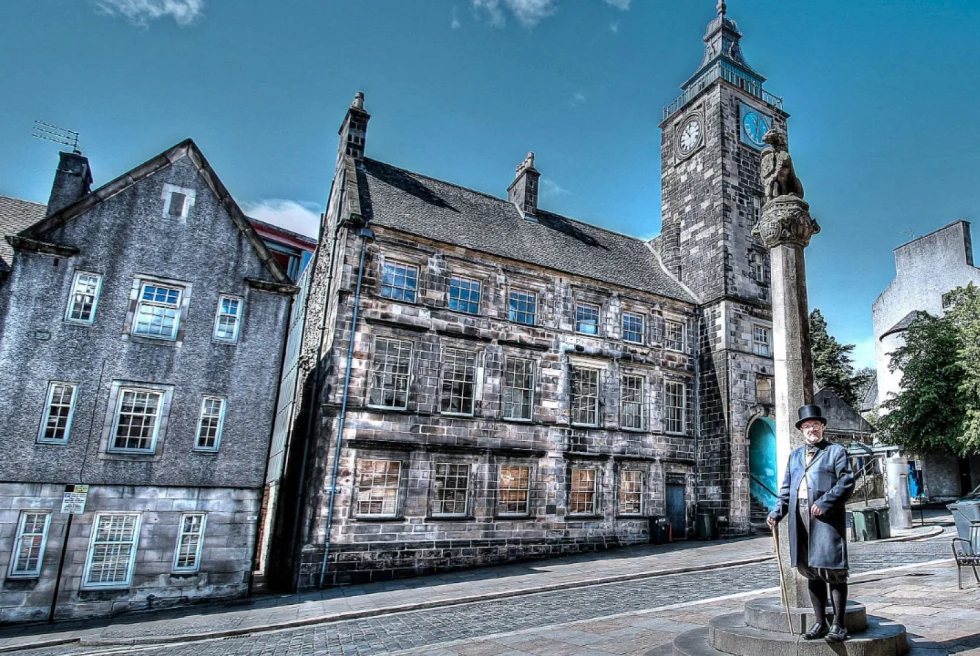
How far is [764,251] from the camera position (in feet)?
90.5

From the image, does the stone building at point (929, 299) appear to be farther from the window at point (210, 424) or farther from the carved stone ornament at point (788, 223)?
the window at point (210, 424)

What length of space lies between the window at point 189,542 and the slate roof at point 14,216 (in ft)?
27.2

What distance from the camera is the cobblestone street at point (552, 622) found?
8586 mm

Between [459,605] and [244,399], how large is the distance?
8.27 m

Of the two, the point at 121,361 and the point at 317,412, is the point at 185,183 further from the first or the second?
the point at 317,412

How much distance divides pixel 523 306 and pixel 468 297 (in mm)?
2236

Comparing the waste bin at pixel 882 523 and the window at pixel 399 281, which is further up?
the window at pixel 399 281

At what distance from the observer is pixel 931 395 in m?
28.1

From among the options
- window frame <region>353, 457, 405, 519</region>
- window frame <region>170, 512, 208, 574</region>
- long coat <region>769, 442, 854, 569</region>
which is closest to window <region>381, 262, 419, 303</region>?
window frame <region>353, 457, 405, 519</region>

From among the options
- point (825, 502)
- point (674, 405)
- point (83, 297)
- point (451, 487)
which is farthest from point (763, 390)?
point (83, 297)

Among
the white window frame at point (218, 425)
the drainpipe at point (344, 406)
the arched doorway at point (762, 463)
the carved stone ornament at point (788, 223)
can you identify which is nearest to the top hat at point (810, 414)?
the carved stone ornament at point (788, 223)

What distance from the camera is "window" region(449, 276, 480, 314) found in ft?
69.2

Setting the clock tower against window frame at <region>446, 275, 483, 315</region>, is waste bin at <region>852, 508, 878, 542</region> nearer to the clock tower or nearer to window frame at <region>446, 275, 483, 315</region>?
the clock tower

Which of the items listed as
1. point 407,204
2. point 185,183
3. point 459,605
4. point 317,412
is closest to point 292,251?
point 407,204
